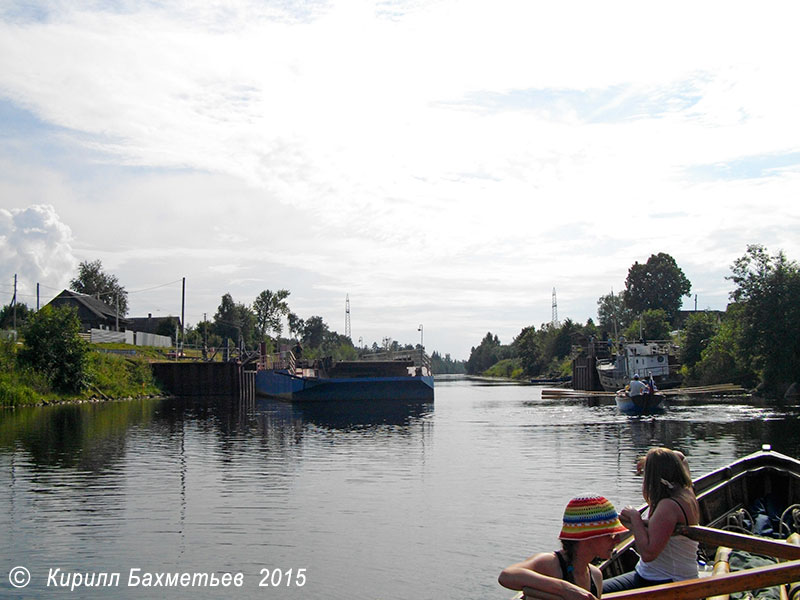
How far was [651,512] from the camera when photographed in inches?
276

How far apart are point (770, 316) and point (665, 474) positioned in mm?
54978

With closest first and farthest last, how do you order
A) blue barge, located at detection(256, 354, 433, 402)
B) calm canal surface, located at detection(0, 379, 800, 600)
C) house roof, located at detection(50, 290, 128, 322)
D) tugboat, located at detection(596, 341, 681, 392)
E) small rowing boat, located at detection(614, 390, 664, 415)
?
calm canal surface, located at detection(0, 379, 800, 600) → small rowing boat, located at detection(614, 390, 664, 415) → blue barge, located at detection(256, 354, 433, 402) → tugboat, located at detection(596, 341, 681, 392) → house roof, located at detection(50, 290, 128, 322)

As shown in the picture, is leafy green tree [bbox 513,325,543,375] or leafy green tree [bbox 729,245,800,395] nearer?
leafy green tree [bbox 729,245,800,395]

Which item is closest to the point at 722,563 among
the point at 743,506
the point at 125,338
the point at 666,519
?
the point at 666,519

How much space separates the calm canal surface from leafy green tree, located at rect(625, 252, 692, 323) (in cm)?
8897

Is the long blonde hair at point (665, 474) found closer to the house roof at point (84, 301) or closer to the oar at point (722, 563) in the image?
the oar at point (722, 563)

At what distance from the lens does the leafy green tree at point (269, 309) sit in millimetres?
147125

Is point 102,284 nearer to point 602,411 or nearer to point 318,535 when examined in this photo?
point 602,411

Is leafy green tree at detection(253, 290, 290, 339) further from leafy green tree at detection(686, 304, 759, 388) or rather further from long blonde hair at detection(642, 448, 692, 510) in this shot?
long blonde hair at detection(642, 448, 692, 510)

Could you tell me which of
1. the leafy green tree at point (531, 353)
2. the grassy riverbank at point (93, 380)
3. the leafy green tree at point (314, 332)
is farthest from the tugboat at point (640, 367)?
the leafy green tree at point (314, 332)

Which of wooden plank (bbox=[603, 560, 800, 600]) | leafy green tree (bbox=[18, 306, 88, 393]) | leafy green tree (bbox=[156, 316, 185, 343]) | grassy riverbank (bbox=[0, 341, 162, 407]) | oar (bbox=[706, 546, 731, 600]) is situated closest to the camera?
wooden plank (bbox=[603, 560, 800, 600])

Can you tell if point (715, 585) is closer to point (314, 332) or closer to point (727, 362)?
point (727, 362)

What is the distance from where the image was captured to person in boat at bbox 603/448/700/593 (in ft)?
22.3

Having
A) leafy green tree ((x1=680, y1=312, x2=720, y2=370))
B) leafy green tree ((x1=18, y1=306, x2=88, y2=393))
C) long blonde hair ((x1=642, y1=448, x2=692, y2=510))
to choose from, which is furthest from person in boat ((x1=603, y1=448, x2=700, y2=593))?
leafy green tree ((x1=680, y1=312, x2=720, y2=370))
